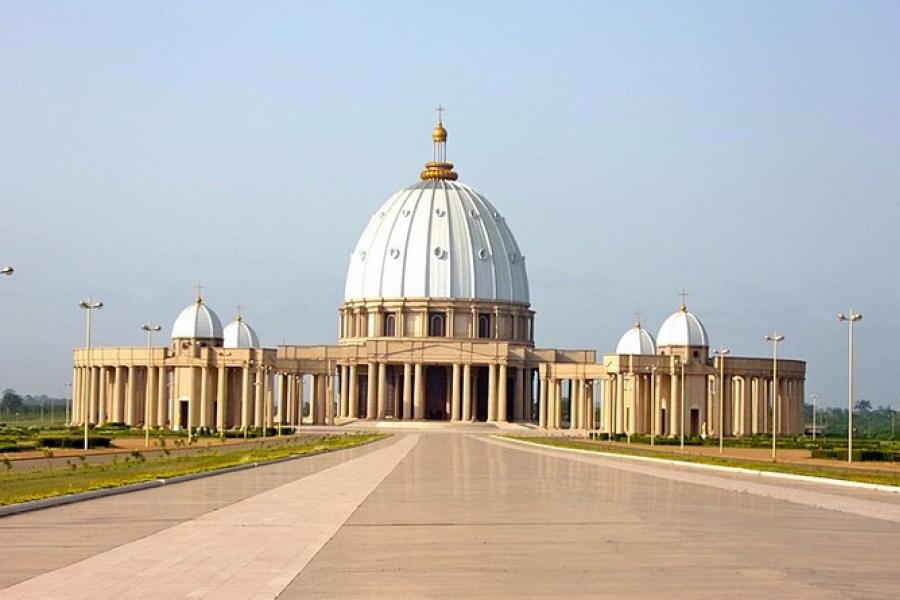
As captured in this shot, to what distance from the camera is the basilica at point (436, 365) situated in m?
112

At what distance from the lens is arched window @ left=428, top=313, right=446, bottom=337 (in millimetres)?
132625

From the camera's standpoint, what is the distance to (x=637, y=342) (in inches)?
4808

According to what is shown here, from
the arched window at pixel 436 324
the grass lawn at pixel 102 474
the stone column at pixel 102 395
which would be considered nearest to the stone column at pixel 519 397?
the arched window at pixel 436 324

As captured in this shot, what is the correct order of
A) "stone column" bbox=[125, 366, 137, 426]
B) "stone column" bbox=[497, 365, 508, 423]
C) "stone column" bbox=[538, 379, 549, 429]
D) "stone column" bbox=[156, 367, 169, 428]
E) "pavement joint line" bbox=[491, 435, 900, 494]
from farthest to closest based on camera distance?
"stone column" bbox=[538, 379, 549, 429] < "stone column" bbox=[497, 365, 508, 423] < "stone column" bbox=[125, 366, 137, 426] < "stone column" bbox=[156, 367, 169, 428] < "pavement joint line" bbox=[491, 435, 900, 494]

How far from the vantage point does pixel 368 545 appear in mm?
19203

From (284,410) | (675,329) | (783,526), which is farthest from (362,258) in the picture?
(783,526)

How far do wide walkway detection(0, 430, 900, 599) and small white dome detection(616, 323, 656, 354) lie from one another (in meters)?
88.2

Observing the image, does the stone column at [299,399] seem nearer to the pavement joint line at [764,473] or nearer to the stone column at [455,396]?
the stone column at [455,396]

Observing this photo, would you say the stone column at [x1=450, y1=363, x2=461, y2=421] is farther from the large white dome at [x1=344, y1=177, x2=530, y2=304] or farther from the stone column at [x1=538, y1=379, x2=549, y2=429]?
the large white dome at [x1=344, y1=177, x2=530, y2=304]

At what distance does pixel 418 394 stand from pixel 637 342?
1860 cm

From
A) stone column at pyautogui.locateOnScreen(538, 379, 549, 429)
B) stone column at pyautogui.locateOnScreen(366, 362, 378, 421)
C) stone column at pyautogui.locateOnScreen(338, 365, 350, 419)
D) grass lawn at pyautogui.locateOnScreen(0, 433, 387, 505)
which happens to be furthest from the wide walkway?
stone column at pyautogui.locateOnScreen(338, 365, 350, 419)

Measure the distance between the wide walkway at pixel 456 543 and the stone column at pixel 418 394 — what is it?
293 ft

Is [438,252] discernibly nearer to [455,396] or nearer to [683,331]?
[455,396]

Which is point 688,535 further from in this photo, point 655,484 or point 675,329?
point 675,329
